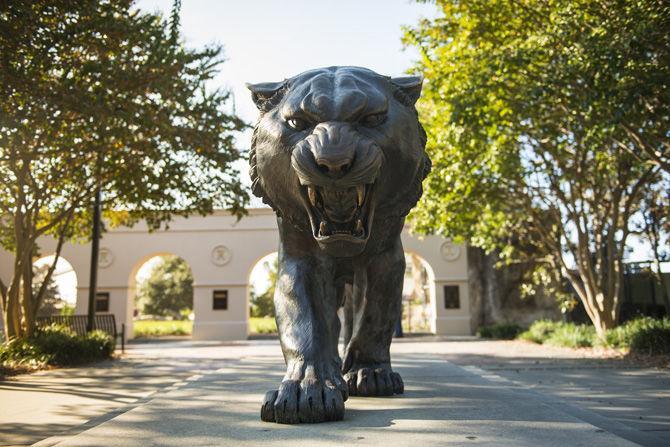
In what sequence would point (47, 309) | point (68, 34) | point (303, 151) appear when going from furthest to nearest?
point (47, 309) → point (68, 34) → point (303, 151)

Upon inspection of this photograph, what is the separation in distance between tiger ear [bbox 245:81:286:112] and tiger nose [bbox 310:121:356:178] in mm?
622

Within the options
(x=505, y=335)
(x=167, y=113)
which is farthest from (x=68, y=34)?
(x=505, y=335)

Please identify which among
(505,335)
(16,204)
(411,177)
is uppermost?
(16,204)

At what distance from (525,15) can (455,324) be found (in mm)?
13036

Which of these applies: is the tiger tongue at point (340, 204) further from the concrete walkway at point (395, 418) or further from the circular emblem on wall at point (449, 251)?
the circular emblem on wall at point (449, 251)

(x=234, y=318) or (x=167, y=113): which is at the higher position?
(x=167, y=113)

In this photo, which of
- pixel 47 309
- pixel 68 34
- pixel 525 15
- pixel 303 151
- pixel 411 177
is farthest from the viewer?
pixel 47 309

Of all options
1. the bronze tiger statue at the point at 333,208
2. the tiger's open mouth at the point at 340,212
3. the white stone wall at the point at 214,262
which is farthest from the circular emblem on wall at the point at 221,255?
the tiger's open mouth at the point at 340,212

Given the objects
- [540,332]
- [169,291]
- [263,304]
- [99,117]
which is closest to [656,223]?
[540,332]

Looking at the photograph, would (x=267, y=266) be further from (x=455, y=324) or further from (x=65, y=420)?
(x=65, y=420)

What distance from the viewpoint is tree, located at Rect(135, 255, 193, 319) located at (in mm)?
39188

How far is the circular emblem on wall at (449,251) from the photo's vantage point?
1964 cm

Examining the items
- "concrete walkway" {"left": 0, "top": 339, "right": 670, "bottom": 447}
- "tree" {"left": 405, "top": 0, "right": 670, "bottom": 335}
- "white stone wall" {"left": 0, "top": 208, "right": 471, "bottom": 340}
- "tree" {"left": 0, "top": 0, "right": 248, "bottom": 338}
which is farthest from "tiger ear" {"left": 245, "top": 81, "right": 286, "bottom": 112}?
"white stone wall" {"left": 0, "top": 208, "right": 471, "bottom": 340}

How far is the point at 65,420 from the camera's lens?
3666 millimetres
